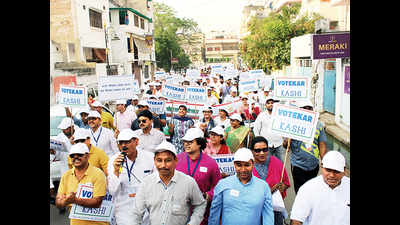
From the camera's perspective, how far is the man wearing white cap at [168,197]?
3.57 m

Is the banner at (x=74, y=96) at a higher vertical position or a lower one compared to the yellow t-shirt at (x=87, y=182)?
higher

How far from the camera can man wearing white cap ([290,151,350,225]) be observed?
3592 mm

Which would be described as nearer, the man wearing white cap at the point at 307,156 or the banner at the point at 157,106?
the man wearing white cap at the point at 307,156

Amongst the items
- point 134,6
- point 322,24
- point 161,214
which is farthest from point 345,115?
point 134,6

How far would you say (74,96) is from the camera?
7.54 m

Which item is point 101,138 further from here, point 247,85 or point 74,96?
point 247,85

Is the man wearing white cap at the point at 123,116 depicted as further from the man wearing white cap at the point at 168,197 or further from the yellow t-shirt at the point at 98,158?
the man wearing white cap at the point at 168,197

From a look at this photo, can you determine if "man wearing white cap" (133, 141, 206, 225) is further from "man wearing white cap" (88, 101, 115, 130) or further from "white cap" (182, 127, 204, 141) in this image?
"man wearing white cap" (88, 101, 115, 130)

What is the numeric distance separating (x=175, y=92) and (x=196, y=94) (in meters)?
0.64

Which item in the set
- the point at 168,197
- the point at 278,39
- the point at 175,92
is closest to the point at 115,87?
the point at 175,92

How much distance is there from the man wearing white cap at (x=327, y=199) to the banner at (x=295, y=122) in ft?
4.32

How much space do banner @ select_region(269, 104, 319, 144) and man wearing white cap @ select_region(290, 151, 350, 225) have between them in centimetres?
132

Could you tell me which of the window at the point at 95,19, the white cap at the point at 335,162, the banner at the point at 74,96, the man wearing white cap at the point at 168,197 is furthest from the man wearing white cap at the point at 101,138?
the window at the point at 95,19
